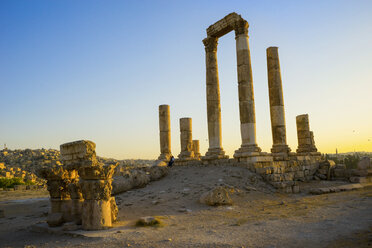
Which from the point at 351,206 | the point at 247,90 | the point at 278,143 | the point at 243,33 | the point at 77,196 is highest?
the point at 243,33

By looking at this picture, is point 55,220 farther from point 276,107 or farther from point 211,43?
point 211,43

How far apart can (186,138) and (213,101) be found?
4845 mm

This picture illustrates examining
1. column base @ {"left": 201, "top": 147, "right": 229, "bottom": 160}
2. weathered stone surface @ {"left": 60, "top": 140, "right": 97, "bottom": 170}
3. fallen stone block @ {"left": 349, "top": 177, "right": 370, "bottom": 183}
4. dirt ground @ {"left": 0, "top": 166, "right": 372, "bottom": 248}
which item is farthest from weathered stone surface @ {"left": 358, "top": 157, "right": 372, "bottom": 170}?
weathered stone surface @ {"left": 60, "top": 140, "right": 97, "bottom": 170}

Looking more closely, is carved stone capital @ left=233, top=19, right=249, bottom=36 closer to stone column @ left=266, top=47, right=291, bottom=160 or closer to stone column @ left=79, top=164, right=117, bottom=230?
stone column @ left=266, top=47, right=291, bottom=160

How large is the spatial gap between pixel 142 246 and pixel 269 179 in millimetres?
10230

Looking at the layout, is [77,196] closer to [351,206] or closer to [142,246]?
[142,246]

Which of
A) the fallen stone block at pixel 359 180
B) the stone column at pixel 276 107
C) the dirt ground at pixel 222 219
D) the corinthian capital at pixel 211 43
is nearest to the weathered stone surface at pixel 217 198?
the dirt ground at pixel 222 219

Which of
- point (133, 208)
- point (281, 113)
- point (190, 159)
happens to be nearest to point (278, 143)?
point (281, 113)

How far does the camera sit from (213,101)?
2012 cm

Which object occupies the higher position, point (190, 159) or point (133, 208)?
point (190, 159)

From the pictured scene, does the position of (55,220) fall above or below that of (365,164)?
below

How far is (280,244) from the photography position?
624 cm

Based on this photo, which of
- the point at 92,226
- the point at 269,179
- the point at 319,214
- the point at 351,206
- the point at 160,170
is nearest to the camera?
the point at 92,226

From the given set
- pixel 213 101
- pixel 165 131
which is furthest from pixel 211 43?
pixel 165 131
